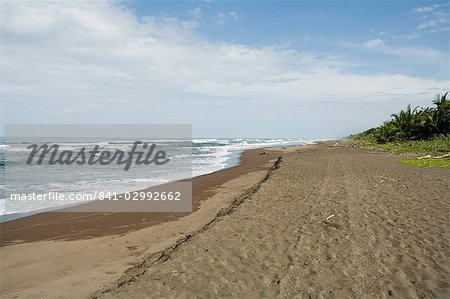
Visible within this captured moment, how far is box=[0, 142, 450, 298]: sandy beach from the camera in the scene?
5137 millimetres

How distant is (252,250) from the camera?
6.55m

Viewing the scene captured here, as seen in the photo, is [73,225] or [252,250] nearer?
[252,250]

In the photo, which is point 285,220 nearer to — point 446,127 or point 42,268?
point 42,268

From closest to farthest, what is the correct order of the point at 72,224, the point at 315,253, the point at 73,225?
the point at 315,253 → the point at 73,225 → the point at 72,224

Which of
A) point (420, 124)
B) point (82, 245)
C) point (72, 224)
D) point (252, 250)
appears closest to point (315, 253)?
point (252, 250)

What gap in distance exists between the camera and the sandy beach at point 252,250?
5.14m

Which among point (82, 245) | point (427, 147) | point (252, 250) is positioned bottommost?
point (82, 245)

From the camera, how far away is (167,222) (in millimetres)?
9820

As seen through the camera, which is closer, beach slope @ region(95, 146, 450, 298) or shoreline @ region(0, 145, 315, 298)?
beach slope @ region(95, 146, 450, 298)

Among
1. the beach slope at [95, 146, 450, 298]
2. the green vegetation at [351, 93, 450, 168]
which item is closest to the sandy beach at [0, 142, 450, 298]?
the beach slope at [95, 146, 450, 298]

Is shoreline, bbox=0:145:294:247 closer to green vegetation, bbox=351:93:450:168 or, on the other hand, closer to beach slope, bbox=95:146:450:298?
beach slope, bbox=95:146:450:298

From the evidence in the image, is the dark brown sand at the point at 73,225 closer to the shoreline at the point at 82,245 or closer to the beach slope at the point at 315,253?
the shoreline at the point at 82,245

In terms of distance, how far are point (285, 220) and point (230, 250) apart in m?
2.46

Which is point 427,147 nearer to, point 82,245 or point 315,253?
point 315,253
